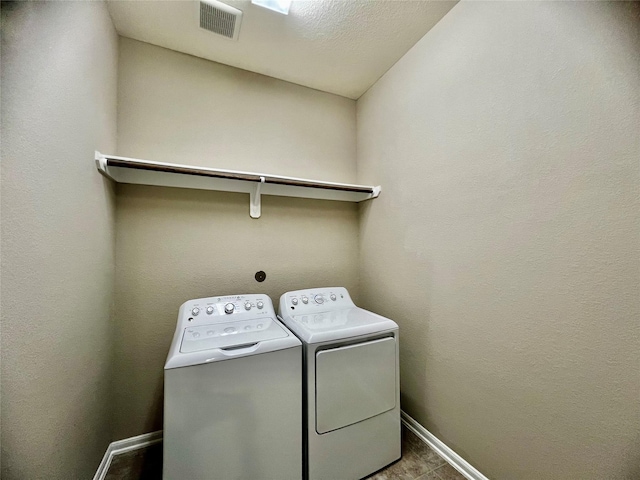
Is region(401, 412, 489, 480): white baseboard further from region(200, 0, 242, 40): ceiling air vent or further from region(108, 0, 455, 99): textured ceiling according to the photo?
region(200, 0, 242, 40): ceiling air vent

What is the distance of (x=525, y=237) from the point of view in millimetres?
1097

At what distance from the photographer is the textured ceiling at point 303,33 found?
142 centimetres

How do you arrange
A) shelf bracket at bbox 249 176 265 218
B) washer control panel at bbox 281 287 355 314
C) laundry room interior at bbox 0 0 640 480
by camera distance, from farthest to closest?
shelf bracket at bbox 249 176 265 218
washer control panel at bbox 281 287 355 314
laundry room interior at bbox 0 0 640 480

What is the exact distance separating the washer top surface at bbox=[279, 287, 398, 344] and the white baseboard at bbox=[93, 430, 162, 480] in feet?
3.87

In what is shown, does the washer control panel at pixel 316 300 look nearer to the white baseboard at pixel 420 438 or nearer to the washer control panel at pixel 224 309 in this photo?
the washer control panel at pixel 224 309

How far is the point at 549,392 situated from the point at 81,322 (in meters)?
2.11

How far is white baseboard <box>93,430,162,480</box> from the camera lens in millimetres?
1423

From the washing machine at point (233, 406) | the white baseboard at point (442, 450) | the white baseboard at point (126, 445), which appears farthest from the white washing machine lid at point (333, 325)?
the white baseboard at point (126, 445)

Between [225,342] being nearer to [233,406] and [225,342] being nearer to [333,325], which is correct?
[233,406]

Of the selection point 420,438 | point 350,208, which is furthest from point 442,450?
point 350,208

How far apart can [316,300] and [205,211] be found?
107 centimetres

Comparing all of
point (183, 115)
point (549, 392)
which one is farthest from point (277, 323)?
point (183, 115)

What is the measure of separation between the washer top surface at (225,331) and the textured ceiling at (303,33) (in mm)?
1780

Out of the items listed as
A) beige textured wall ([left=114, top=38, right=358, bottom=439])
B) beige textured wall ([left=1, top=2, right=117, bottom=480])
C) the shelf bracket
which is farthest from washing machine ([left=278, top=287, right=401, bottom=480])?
beige textured wall ([left=1, top=2, right=117, bottom=480])
